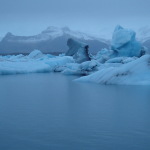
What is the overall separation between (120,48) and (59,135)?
13.6 m

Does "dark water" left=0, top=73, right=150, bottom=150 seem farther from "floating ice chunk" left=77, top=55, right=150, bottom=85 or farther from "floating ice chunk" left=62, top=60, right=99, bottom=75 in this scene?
"floating ice chunk" left=62, top=60, right=99, bottom=75

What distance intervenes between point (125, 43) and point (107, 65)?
3.72 metres

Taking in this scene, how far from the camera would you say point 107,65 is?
12.7 metres

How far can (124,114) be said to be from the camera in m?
4.16

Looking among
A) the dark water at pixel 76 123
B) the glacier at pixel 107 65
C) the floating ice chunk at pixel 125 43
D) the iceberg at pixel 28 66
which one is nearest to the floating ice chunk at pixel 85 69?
the glacier at pixel 107 65

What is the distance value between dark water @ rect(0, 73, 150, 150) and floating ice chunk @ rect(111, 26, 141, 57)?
10173 mm

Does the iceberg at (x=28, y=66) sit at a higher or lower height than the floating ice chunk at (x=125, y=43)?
lower

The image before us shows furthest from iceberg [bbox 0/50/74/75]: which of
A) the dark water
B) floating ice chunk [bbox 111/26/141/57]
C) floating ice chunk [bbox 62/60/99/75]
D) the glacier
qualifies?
the dark water

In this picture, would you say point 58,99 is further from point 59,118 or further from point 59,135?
point 59,135

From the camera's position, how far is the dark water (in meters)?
2.89

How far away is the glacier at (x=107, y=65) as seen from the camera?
7496 millimetres

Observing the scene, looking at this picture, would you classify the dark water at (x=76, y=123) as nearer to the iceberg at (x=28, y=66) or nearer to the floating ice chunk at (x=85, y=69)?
the floating ice chunk at (x=85, y=69)

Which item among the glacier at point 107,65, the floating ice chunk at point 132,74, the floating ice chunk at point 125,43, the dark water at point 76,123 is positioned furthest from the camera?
the floating ice chunk at point 125,43

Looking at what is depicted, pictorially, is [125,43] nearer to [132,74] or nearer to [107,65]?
[107,65]
